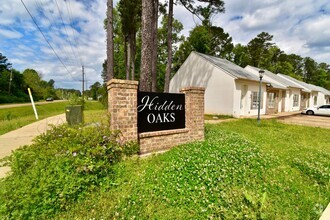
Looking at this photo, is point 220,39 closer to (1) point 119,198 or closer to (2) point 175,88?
(2) point 175,88

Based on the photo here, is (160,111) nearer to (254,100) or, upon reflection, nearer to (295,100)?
(254,100)

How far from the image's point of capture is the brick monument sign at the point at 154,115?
3702 millimetres

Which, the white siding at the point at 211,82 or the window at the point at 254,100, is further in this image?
the window at the point at 254,100

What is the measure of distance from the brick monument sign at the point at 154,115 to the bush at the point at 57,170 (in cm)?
46

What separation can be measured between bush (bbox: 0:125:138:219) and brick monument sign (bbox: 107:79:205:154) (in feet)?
1.50

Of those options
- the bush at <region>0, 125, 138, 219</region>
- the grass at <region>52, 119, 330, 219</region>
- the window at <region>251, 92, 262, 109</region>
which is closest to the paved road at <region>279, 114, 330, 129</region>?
the window at <region>251, 92, 262, 109</region>

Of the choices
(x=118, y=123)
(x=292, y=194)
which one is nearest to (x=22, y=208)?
(x=118, y=123)

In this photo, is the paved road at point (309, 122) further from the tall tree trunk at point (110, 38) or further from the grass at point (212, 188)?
the tall tree trunk at point (110, 38)

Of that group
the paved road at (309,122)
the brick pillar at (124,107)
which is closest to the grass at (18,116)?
the brick pillar at (124,107)

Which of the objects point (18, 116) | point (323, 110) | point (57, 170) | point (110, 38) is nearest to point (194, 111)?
point (57, 170)

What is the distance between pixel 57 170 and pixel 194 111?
12.3 feet

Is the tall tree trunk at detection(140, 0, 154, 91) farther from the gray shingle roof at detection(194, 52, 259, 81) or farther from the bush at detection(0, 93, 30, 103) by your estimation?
the bush at detection(0, 93, 30, 103)

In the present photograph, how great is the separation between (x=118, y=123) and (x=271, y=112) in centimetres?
1908

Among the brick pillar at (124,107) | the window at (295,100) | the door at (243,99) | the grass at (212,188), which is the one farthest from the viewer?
the window at (295,100)
